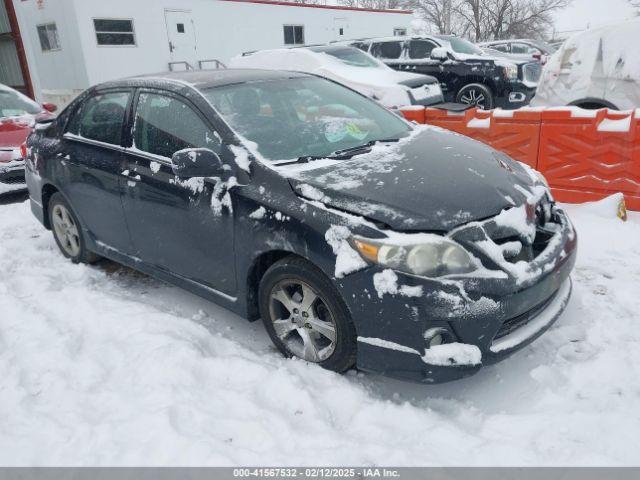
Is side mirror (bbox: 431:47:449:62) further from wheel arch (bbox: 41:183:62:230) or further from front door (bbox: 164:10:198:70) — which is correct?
front door (bbox: 164:10:198:70)

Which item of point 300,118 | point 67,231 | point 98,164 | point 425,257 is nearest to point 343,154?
point 300,118

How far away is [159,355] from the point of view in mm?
3059

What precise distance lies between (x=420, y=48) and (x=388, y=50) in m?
0.70

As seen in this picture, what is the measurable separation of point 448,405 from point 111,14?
52.4ft

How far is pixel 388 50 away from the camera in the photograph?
11.2m

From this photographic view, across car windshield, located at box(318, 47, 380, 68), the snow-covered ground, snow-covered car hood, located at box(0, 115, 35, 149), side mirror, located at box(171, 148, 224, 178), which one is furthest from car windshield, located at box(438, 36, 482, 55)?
side mirror, located at box(171, 148, 224, 178)

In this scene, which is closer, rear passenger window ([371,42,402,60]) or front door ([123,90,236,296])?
front door ([123,90,236,296])

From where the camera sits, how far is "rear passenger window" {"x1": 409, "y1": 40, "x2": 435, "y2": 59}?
10.9 meters

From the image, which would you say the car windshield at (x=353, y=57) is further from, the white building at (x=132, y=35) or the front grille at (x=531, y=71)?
the white building at (x=132, y=35)

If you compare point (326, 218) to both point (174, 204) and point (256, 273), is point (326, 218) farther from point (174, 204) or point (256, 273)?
point (174, 204)

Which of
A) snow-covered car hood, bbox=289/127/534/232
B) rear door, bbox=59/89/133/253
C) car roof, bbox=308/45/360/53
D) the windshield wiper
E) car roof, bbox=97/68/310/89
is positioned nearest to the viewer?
snow-covered car hood, bbox=289/127/534/232

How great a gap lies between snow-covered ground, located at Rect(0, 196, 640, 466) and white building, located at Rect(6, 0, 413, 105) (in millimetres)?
12577

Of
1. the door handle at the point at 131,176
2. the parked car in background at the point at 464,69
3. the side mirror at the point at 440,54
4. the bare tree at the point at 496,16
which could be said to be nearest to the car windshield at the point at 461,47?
the parked car in background at the point at 464,69

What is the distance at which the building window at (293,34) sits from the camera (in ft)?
63.8
